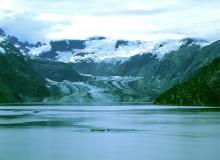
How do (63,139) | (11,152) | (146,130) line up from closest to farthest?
1. (11,152)
2. (63,139)
3. (146,130)

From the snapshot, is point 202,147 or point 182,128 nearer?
point 202,147

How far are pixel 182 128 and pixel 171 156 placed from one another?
45381mm

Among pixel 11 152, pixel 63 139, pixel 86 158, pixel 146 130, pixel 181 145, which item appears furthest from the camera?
pixel 146 130

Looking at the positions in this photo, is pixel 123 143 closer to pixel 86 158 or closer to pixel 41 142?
pixel 41 142

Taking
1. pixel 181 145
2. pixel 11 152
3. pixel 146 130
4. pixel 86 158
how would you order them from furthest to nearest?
pixel 146 130 → pixel 181 145 → pixel 11 152 → pixel 86 158

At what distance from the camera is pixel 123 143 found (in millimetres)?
82000

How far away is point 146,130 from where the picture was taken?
108 meters

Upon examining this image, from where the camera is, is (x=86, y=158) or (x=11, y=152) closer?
(x=86, y=158)

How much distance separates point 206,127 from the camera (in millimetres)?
111188

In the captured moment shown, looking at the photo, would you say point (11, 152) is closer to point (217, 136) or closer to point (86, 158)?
point (86, 158)

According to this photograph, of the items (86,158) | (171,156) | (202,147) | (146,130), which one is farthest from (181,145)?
(146,130)

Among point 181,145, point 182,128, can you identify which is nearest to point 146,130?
point 182,128

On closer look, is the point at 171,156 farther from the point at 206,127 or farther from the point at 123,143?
the point at 206,127

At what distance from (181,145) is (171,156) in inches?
471
